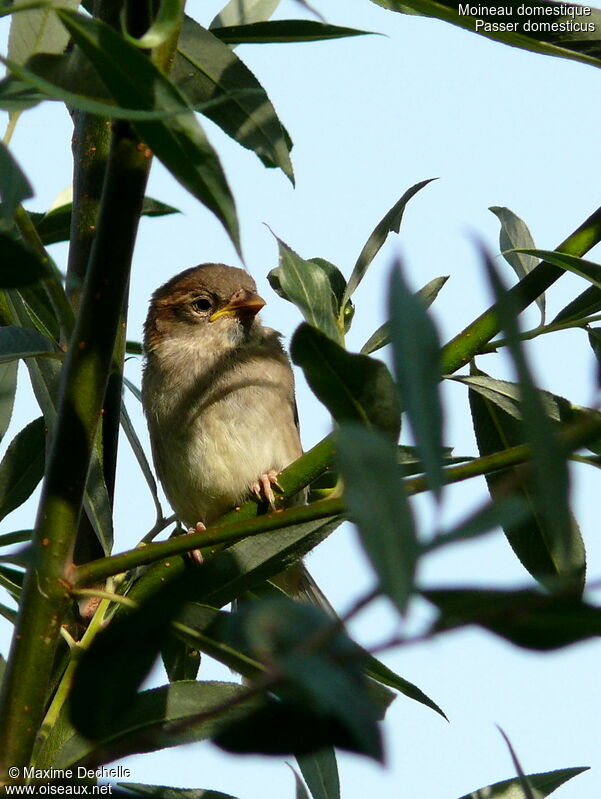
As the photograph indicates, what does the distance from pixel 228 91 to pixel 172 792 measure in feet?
4.30

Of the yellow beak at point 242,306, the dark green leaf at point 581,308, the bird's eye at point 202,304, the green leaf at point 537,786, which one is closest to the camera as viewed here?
the green leaf at point 537,786

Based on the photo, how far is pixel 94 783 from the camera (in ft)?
4.99

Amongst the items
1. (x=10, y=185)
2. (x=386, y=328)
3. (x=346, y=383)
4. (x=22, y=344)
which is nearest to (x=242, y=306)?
(x=386, y=328)

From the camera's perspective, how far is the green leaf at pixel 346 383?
1.46 meters

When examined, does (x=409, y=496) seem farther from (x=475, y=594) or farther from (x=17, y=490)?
A: (x=17, y=490)

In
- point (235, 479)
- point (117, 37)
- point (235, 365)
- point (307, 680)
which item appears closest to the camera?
point (307, 680)

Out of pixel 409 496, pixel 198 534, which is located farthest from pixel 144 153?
pixel 409 496

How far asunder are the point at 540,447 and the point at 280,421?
4112 millimetres

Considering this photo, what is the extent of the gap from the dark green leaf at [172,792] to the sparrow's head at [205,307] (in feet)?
12.0

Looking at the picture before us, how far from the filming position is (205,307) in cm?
599

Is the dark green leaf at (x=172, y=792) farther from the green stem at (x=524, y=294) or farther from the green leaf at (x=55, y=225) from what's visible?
the green leaf at (x=55, y=225)

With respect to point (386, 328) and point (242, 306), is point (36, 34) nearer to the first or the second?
point (386, 328)

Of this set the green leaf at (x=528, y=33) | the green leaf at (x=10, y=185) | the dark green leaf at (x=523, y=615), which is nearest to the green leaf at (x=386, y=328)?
the green leaf at (x=528, y=33)

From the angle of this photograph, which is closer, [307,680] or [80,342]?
[307,680]
